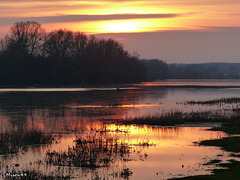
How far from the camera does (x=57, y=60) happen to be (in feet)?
425

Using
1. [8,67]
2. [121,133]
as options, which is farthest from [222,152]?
[8,67]

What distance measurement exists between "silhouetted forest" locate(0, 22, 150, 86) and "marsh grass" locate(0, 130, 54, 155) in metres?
97.9

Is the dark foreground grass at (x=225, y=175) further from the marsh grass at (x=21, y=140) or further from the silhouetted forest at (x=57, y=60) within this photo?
the silhouetted forest at (x=57, y=60)

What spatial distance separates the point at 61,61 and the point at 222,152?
111 metres

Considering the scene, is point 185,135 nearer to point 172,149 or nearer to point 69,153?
point 172,149

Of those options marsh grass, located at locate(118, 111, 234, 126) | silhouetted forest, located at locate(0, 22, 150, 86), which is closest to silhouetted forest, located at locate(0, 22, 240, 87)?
silhouetted forest, located at locate(0, 22, 150, 86)

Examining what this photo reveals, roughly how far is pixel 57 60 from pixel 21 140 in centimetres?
10475

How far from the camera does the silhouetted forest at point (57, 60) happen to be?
407 ft

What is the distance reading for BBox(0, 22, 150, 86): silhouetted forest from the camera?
124m

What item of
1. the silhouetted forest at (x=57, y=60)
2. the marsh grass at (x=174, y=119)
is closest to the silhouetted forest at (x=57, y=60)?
the silhouetted forest at (x=57, y=60)

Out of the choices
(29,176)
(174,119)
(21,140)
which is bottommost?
(29,176)

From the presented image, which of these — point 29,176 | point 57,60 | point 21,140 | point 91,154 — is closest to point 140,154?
point 91,154

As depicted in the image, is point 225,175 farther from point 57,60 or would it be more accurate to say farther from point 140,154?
point 57,60

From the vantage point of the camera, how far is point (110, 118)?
1631 inches
